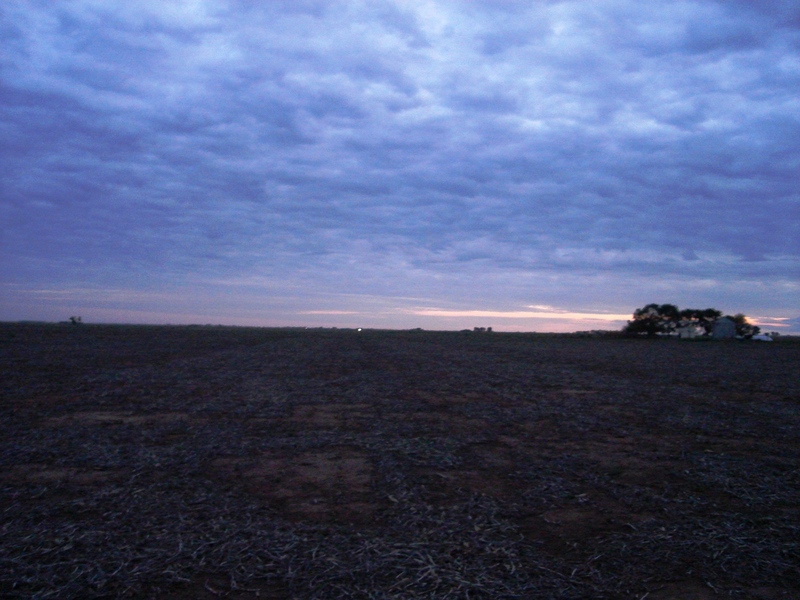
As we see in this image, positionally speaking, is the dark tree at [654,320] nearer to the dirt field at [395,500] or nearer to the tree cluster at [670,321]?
the tree cluster at [670,321]

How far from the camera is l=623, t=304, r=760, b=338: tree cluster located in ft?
321

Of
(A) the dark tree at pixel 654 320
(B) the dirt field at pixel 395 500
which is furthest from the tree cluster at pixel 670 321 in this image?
(B) the dirt field at pixel 395 500

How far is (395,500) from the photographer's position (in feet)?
22.4

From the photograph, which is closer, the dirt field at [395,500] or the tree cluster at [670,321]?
the dirt field at [395,500]

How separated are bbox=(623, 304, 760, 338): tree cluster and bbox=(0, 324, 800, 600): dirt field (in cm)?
8922

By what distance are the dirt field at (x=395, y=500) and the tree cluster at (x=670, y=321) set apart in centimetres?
8922

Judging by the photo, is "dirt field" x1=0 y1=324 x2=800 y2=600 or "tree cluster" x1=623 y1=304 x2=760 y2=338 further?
"tree cluster" x1=623 y1=304 x2=760 y2=338

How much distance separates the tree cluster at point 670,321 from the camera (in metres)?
97.9

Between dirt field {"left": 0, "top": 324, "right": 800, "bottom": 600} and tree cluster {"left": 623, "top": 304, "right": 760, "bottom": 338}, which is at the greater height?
tree cluster {"left": 623, "top": 304, "right": 760, "bottom": 338}

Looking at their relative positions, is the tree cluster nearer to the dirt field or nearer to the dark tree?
the dark tree

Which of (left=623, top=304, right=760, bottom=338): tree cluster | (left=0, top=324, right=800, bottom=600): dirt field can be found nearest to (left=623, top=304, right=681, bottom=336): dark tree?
(left=623, top=304, right=760, bottom=338): tree cluster

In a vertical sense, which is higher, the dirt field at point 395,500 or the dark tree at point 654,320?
the dark tree at point 654,320

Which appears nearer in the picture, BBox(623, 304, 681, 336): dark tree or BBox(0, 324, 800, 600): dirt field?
BBox(0, 324, 800, 600): dirt field

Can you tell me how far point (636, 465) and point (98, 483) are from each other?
739cm
